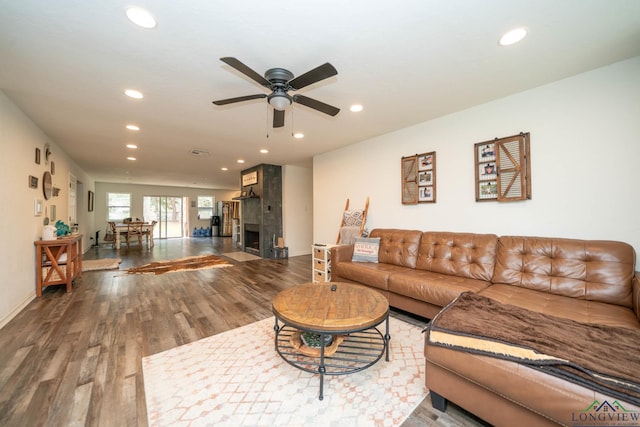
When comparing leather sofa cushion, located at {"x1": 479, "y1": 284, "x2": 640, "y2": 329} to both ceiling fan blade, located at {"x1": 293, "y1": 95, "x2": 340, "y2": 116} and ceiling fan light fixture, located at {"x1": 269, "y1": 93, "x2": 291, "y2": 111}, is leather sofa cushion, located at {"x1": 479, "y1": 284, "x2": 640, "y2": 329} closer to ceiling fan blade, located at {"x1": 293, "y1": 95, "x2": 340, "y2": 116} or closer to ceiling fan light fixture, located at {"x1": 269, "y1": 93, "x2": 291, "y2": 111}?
ceiling fan blade, located at {"x1": 293, "y1": 95, "x2": 340, "y2": 116}

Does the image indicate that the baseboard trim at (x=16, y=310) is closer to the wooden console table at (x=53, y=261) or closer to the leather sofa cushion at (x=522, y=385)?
the wooden console table at (x=53, y=261)

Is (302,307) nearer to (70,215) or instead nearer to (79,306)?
(79,306)

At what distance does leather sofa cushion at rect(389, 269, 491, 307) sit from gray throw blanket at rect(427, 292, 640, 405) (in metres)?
0.55

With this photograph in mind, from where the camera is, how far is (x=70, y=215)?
5793 millimetres

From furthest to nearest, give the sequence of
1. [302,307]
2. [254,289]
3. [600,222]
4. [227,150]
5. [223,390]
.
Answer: [227,150]
[254,289]
[600,222]
[302,307]
[223,390]

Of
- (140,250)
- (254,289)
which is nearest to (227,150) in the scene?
(254,289)

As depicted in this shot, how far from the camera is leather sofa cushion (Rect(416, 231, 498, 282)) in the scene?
2.61m

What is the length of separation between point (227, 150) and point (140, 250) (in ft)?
17.2

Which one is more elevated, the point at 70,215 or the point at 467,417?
the point at 70,215

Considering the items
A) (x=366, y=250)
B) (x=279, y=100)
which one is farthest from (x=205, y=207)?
(x=279, y=100)

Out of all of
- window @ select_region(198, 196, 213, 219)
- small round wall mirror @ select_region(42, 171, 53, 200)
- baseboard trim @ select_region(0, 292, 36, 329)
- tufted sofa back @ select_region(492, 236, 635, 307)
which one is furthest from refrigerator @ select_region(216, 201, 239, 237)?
tufted sofa back @ select_region(492, 236, 635, 307)

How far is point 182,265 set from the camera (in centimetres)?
539

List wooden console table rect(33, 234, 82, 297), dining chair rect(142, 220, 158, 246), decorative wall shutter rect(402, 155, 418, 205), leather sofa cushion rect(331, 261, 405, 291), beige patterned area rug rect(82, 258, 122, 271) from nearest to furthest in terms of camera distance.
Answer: leather sofa cushion rect(331, 261, 405, 291) < wooden console table rect(33, 234, 82, 297) < decorative wall shutter rect(402, 155, 418, 205) < beige patterned area rug rect(82, 258, 122, 271) < dining chair rect(142, 220, 158, 246)

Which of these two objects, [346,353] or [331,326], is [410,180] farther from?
[331,326]
